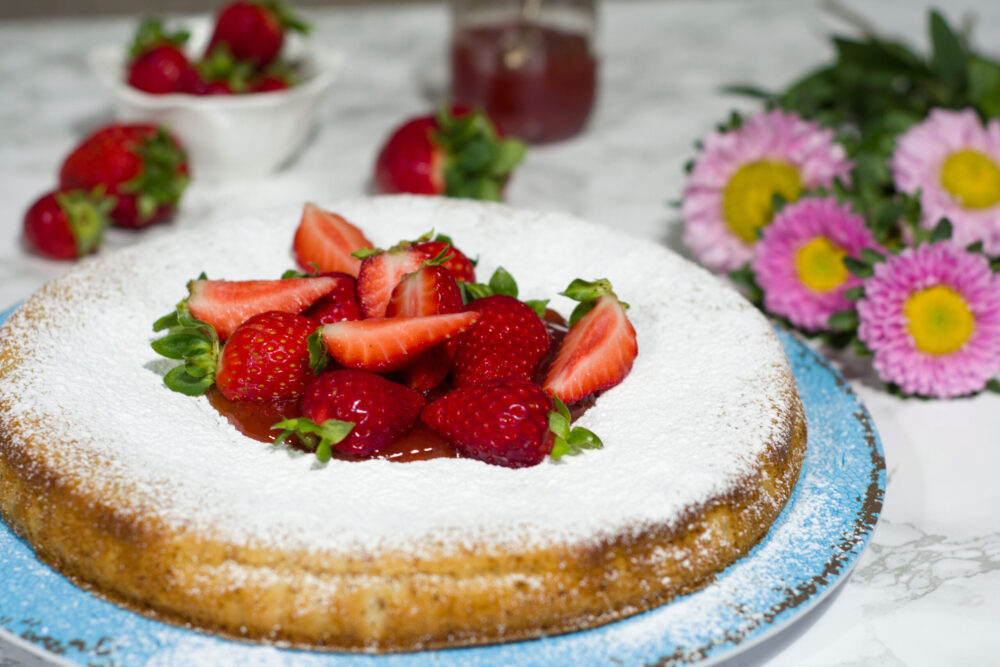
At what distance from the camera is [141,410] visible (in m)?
1.37

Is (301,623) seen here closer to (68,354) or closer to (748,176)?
(68,354)

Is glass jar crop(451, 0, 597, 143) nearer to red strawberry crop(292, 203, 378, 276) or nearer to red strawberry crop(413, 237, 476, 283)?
red strawberry crop(292, 203, 378, 276)

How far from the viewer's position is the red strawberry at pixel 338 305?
1.50 metres

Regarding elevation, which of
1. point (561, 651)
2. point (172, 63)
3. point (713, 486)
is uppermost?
point (172, 63)

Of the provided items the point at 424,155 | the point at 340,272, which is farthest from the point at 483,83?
the point at 340,272

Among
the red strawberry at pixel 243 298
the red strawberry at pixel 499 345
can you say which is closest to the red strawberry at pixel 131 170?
the red strawberry at pixel 243 298

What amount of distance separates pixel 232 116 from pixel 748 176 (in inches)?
45.5

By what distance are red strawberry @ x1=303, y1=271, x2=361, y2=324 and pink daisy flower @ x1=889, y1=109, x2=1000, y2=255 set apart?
3.62 feet

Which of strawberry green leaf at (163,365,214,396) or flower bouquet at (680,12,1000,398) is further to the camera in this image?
flower bouquet at (680,12,1000,398)

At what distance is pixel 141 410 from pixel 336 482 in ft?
A: 1.01

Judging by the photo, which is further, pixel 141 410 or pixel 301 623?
pixel 141 410

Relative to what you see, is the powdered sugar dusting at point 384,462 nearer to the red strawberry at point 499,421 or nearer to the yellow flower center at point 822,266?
the red strawberry at point 499,421

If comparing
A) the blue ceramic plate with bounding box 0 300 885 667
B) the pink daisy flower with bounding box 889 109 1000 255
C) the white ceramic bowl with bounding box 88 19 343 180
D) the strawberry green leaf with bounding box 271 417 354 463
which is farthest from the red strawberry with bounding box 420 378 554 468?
the white ceramic bowl with bounding box 88 19 343 180

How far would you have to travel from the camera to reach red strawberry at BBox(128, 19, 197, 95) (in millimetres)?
2408
